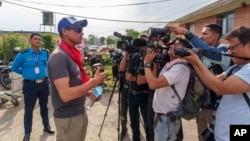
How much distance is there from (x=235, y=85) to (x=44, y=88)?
3391mm

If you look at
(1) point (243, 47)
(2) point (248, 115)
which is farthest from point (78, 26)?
(2) point (248, 115)

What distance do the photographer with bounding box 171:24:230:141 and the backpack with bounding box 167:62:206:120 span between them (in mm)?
133

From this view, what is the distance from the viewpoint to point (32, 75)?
417 centimetres

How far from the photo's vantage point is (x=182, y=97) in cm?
238

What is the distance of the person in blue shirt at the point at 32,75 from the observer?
4.08 m

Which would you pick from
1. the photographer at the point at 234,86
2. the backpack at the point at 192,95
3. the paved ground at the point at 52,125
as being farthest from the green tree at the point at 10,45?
the photographer at the point at 234,86

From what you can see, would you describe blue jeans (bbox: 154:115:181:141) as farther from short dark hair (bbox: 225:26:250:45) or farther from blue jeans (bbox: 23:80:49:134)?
blue jeans (bbox: 23:80:49:134)

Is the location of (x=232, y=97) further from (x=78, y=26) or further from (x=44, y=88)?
(x=44, y=88)

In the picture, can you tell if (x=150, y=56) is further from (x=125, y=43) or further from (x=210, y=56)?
(x=125, y=43)

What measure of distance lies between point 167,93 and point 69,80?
0.95 metres

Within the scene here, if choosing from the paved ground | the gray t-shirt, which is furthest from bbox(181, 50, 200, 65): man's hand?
the paved ground

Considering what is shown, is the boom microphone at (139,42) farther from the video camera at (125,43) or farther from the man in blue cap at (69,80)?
the man in blue cap at (69,80)

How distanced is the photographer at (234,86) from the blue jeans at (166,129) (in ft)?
1.80

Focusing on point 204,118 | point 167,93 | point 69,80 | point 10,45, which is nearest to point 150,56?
point 167,93
